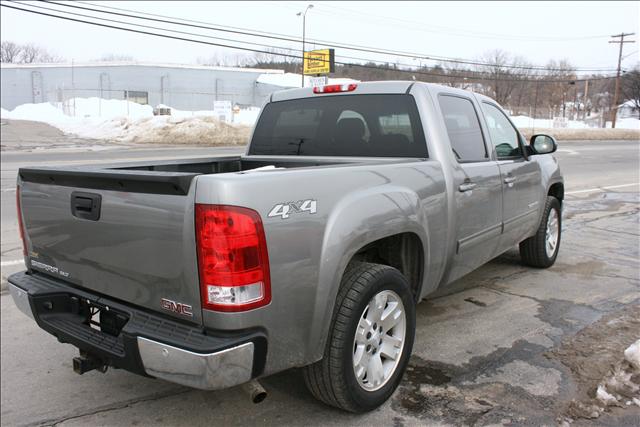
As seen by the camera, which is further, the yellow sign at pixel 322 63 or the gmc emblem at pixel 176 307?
the yellow sign at pixel 322 63

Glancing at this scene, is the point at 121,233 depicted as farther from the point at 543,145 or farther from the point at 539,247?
the point at 539,247

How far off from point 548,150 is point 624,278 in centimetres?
164

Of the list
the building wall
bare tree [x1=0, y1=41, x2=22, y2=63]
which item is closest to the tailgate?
the building wall

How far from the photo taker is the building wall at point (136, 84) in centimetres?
5591

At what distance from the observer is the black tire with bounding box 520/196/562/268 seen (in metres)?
5.50

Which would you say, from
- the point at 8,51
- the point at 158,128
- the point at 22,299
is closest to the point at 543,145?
the point at 22,299

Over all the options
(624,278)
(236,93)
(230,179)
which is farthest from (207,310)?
(236,93)

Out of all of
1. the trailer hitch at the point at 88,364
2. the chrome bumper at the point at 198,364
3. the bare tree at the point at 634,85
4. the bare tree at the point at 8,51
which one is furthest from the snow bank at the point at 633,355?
the bare tree at the point at 8,51

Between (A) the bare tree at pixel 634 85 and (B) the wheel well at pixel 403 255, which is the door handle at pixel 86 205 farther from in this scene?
(A) the bare tree at pixel 634 85

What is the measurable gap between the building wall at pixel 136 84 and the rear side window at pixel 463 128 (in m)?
56.2

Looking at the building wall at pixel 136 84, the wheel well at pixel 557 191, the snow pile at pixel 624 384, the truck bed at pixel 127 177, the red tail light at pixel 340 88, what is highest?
the building wall at pixel 136 84

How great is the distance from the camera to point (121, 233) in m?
2.44

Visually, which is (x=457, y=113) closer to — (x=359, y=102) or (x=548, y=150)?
(x=359, y=102)

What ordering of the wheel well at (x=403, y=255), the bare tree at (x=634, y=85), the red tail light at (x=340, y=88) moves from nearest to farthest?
the wheel well at (x=403, y=255)
the red tail light at (x=340, y=88)
the bare tree at (x=634, y=85)
